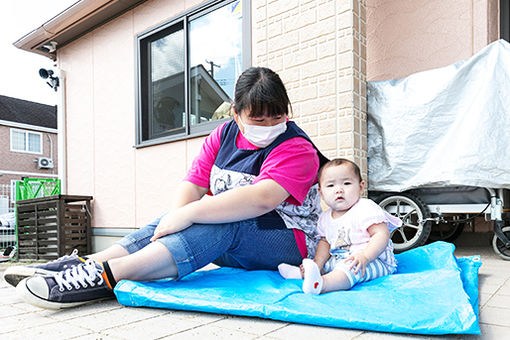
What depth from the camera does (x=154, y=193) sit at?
152 inches

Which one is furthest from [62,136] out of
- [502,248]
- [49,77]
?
[502,248]

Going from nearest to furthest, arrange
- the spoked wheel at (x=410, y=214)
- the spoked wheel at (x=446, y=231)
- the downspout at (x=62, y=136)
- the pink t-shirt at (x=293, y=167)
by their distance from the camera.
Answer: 1. the pink t-shirt at (x=293, y=167)
2. the spoked wheel at (x=410, y=214)
3. the spoked wheel at (x=446, y=231)
4. the downspout at (x=62, y=136)

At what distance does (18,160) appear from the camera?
18.0 m

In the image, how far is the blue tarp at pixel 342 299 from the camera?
994 millimetres

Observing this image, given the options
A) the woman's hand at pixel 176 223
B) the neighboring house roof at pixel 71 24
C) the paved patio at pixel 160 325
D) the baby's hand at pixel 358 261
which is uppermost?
the neighboring house roof at pixel 71 24

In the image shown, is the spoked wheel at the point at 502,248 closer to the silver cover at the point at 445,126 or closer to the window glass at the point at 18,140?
the silver cover at the point at 445,126

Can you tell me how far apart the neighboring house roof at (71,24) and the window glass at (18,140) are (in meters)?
15.1

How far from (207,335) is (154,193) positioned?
9.80 feet

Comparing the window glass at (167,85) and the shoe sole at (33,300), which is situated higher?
the window glass at (167,85)

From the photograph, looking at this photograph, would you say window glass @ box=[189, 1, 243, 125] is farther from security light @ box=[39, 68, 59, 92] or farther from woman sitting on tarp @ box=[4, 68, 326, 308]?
security light @ box=[39, 68, 59, 92]

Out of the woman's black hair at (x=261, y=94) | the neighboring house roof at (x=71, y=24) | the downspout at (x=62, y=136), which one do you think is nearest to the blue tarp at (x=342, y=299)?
the woman's black hair at (x=261, y=94)

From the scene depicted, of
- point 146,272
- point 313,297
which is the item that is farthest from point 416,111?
Result: point 146,272

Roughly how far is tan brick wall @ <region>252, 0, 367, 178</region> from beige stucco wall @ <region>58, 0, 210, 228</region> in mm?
1182

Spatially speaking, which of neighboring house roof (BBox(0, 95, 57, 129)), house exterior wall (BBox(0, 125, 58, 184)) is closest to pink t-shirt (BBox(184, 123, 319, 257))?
house exterior wall (BBox(0, 125, 58, 184))
